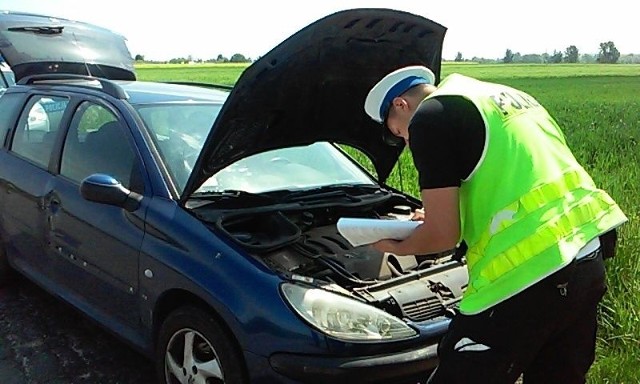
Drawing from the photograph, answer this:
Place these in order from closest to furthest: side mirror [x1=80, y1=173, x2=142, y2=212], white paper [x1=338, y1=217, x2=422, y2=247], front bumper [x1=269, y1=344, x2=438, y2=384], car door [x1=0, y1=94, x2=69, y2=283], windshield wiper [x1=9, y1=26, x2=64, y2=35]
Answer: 1. white paper [x1=338, y1=217, x2=422, y2=247]
2. front bumper [x1=269, y1=344, x2=438, y2=384]
3. side mirror [x1=80, y1=173, x2=142, y2=212]
4. car door [x1=0, y1=94, x2=69, y2=283]
5. windshield wiper [x1=9, y1=26, x2=64, y2=35]

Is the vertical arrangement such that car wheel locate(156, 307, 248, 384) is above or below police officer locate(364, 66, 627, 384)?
below

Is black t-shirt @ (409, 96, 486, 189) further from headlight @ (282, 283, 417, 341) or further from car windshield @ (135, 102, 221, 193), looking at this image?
car windshield @ (135, 102, 221, 193)

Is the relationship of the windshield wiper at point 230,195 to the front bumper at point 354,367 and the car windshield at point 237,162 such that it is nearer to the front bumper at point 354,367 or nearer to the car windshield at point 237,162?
the car windshield at point 237,162

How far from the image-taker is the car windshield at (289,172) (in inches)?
145

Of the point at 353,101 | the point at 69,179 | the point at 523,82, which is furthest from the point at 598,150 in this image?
the point at 523,82

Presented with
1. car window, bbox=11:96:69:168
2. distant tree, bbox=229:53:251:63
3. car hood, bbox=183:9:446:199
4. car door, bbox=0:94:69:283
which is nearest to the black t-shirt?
car hood, bbox=183:9:446:199

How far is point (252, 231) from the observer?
11.0 ft

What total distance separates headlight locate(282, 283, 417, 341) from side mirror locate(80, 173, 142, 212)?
1.07 metres

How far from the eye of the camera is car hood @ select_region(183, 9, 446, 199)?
2920 mm

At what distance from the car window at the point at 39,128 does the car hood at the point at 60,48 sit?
75 centimetres

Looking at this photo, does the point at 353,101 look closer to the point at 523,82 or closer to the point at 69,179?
the point at 69,179

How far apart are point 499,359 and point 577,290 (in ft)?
1.06

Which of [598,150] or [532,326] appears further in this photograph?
[598,150]

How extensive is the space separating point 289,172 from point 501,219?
2.07 meters
